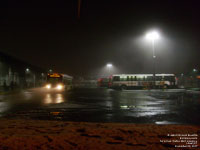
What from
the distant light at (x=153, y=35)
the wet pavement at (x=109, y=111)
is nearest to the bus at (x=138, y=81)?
the distant light at (x=153, y=35)

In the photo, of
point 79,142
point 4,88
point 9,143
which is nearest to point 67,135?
point 79,142

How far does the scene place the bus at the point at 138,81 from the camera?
37.4m

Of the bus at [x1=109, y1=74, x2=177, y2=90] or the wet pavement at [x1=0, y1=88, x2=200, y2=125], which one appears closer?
the wet pavement at [x1=0, y1=88, x2=200, y2=125]

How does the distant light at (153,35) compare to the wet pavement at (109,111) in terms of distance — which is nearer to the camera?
the wet pavement at (109,111)

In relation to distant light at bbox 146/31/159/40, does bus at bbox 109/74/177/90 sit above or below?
below

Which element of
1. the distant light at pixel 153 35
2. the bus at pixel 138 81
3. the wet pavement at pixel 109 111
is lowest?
the wet pavement at pixel 109 111

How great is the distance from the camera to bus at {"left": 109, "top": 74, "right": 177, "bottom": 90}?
37406 mm

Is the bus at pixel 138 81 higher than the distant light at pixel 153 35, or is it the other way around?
the distant light at pixel 153 35

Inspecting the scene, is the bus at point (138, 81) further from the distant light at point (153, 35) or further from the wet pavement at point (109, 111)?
the wet pavement at point (109, 111)

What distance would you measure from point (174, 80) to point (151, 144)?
36.0 m

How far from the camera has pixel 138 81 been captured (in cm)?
3788

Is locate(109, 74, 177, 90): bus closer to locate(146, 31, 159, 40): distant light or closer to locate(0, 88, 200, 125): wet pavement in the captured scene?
locate(146, 31, 159, 40): distant light

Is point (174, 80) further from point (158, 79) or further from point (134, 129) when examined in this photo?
point (134, 129)

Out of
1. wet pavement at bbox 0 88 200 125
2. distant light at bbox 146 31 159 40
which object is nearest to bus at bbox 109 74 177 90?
distant light at bbox 146 31 159 40
